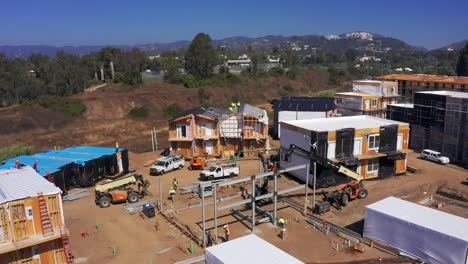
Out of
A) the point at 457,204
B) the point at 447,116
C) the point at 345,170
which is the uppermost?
the point at 447,116

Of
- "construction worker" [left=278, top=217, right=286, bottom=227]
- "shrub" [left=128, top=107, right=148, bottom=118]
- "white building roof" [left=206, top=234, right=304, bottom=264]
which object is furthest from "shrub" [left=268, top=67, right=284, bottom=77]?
"white building roof" [left=206, top=234, right=304, bottom=264]

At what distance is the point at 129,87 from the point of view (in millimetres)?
84625

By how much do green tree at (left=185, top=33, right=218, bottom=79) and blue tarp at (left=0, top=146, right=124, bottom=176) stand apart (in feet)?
201

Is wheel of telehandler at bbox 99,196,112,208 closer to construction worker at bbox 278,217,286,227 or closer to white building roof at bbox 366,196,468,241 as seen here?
construction worker at bbox 278,217,286,227

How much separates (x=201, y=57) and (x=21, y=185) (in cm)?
7970

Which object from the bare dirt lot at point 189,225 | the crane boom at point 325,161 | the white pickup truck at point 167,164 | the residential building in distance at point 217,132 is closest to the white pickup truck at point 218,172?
the bare dirt lot at point 189,225

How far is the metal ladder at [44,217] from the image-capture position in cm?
1878

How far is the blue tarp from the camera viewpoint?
3228cm

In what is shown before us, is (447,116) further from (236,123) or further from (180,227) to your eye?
(180,227)

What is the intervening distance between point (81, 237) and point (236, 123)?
21581mm

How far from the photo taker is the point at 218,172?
36.2 m

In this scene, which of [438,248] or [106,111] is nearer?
[438,248]

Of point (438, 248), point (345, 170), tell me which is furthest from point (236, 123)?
point (438, 248)

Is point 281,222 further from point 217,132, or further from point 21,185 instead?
point 217,132
